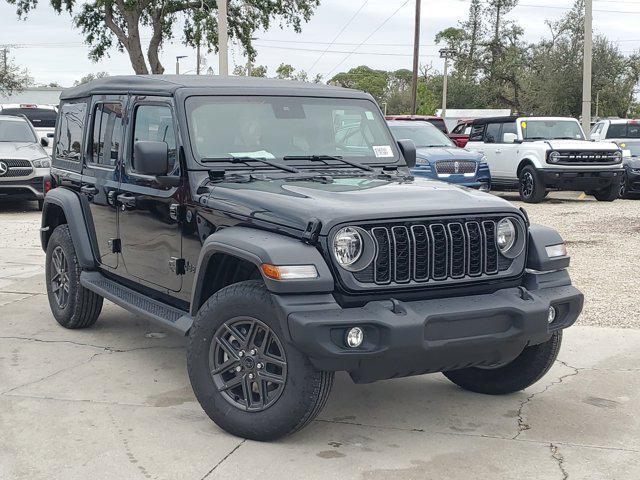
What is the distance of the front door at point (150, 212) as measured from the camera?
5422mm

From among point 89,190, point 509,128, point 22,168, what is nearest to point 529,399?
point 89,190

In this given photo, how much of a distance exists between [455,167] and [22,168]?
24.3 ft

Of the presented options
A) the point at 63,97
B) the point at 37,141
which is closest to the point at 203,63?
the point at 37,141

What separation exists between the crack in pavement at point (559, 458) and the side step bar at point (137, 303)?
200cm

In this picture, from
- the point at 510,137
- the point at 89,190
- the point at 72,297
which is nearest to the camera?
the point at 89,190

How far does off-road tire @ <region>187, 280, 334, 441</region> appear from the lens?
430cm

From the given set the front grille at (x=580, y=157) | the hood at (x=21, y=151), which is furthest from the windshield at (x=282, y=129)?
the front grille at (x=580, y=157)

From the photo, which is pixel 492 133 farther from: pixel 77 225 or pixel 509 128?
pixel 77 225

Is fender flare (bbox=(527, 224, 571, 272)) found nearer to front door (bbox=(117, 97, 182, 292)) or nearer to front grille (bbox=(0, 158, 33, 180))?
front door (bbox=(117, 97, 182, 292))

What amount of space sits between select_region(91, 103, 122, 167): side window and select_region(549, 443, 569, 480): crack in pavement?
340 centimetres

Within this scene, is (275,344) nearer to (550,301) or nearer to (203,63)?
(550,301)

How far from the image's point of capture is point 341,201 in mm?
4574

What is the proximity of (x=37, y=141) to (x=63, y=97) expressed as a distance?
31.3 feet

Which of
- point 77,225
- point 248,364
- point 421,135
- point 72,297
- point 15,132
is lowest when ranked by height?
point 72,297
